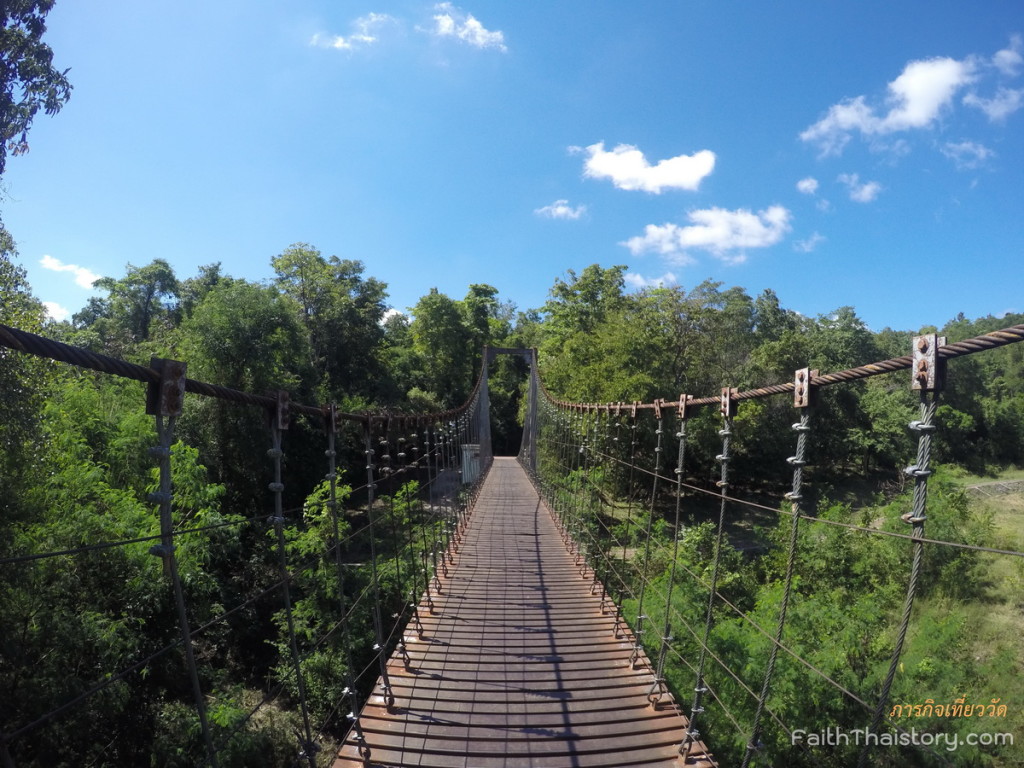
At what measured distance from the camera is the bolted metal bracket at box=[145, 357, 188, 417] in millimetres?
908

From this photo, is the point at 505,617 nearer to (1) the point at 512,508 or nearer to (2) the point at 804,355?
(1) the point at 512,508

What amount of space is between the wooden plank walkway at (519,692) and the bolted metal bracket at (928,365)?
4.75 feet

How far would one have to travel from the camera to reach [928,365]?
2.91 feet

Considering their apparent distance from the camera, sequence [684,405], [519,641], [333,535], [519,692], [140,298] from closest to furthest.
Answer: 1. [684,405]
2. [519,692]
3. [519,641]
4. [333,535]
5. [140,298]

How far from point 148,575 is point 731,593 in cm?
746

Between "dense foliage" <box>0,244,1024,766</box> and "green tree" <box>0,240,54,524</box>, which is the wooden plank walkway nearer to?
"dense foliage" <box>0,244,1024,766</box>

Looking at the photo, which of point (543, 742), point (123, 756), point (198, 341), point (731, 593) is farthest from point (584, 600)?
→ point (198, 341)

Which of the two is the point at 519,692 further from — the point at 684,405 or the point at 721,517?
the point at 684,405

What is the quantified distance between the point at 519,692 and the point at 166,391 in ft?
6.00

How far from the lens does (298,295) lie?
15.5 metres

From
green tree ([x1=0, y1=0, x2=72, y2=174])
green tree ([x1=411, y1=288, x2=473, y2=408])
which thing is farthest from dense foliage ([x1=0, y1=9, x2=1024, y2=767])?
green tree ([x1=411, y1=288, x2=473, y2=408])

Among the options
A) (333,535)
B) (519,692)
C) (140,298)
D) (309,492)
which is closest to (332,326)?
(309,492)

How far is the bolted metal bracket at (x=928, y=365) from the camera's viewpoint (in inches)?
34.6

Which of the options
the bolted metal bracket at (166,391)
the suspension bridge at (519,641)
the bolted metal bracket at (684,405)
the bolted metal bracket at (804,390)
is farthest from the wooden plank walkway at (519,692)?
the bolted metal bracket at (166,391)
